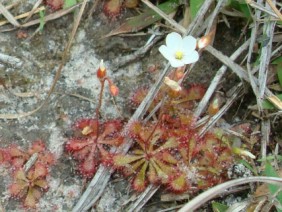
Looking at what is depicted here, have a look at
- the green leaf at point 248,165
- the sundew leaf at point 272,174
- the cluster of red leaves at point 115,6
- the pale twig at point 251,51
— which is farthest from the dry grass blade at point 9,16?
the sundew leaf at point 272,174

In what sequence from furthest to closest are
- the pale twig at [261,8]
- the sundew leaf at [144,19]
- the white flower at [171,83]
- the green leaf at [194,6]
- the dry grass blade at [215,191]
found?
1. the sundew leaf at [144,19]
2. the green leaf at [194,6]
3. the pale twig at [261,8]
4. the white flower at [171,83]
5. the dry grass blade at [215,191]

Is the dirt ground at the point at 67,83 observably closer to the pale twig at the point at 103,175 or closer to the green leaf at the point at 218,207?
the pale twig at the point at 103,175

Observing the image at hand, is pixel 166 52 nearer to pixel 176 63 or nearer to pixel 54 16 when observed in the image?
pixel 176 63

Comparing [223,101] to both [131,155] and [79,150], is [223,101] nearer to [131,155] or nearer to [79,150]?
[131,155]

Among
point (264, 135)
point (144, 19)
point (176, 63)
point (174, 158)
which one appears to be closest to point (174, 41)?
point (176, 63)

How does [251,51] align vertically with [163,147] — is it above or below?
above

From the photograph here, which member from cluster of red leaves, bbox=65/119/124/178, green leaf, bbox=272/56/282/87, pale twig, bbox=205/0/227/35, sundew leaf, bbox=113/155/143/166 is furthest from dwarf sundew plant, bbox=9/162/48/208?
green leaf, bbox=272/56/282/87

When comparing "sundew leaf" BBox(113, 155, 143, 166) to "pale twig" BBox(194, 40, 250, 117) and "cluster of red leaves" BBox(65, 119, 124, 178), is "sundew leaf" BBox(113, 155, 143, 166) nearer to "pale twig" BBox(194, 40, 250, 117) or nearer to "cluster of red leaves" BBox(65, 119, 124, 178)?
"cluster of red leaves" BBox(65, 119, 124, 178)
